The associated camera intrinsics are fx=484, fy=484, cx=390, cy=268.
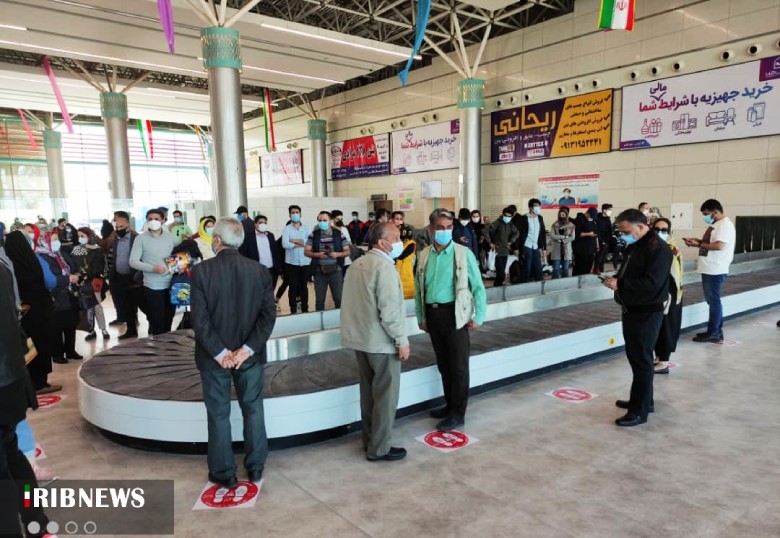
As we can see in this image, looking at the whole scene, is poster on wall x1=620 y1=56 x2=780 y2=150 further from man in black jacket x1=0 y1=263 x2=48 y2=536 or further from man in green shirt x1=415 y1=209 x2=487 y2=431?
man in black jacket x1=0 y1=263 x2=48 y2=536

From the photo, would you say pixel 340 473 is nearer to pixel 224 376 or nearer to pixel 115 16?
pixel 224 376

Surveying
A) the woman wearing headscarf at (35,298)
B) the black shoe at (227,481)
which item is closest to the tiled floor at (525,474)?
the black shoe at (227,481)

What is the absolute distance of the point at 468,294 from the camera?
11.4 feet

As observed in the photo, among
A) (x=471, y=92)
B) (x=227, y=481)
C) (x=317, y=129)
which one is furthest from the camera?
(x=317, y=129)

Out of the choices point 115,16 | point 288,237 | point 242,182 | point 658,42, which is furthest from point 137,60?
point 658,42

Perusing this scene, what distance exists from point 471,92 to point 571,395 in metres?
13.3

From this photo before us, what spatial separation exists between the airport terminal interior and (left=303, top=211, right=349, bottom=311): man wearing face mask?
0.03 metres

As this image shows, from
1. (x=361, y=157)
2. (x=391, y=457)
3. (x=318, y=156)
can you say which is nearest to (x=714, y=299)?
(x=391, y=457)

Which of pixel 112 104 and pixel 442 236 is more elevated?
Result: pixel 112 104

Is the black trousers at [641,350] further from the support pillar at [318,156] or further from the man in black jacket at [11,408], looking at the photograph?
the support pillar at [318,156]

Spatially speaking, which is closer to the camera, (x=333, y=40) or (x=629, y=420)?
(x=629, y=420)

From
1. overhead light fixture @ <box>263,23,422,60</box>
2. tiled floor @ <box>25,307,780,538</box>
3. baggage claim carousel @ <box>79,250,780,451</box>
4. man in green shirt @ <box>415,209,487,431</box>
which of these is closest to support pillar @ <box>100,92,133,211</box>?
overhead light fixture @ <box>263,23,422,60</box>

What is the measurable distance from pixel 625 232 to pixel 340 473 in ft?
8.70

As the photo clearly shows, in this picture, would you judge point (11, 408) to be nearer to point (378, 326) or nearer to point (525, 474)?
point (378, 326)
